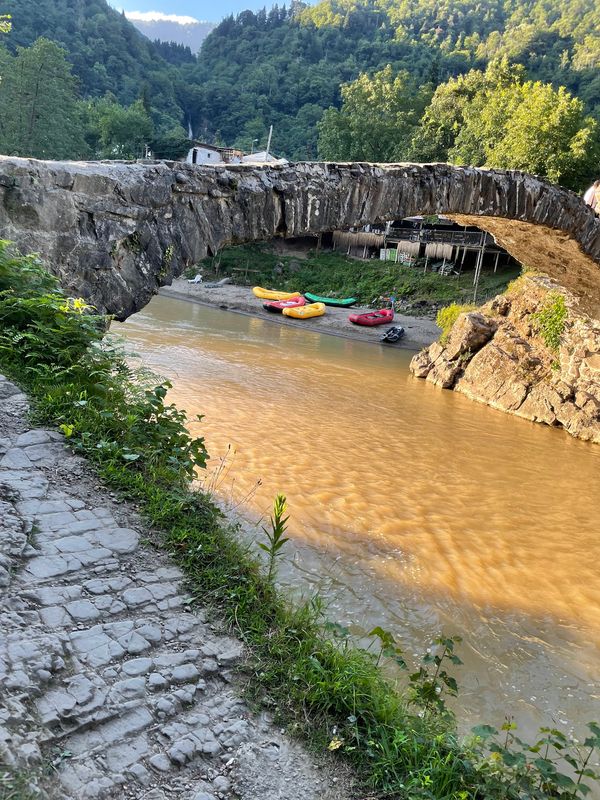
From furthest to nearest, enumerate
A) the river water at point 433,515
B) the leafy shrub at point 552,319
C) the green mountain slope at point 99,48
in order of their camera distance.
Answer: the green mountain slope at point 99,48 → the leafy shrub at point 552,319 → the river water at point 433,515

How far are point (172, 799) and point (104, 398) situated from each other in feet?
8.77

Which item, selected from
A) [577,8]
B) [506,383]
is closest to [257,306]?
[506,383]

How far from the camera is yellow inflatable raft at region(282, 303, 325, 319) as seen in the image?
96.5ft

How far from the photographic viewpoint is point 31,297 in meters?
4.48

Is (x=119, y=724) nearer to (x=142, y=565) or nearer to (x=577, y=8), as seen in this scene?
(x=142, y=565)

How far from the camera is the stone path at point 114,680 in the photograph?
1929mm

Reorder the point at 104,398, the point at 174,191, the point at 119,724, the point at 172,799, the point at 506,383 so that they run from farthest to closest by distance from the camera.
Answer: the point at 506,383
the point at 174,191
the point at 104,398
the point at 119,724
the point at 172,799

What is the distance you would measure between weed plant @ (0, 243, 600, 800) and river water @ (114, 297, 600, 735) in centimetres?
73

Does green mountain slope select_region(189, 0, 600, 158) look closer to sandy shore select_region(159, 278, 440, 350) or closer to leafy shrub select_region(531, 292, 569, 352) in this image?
sandy shore select_region(159, 278, 440, 350)

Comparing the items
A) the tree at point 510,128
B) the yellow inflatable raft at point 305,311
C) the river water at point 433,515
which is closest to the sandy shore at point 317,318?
the yellow inflatable raft at point 305,311

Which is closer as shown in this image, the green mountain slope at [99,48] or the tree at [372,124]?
the tree at [372,124]

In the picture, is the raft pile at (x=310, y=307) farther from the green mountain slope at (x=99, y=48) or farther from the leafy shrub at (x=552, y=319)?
the green mountain slope at (x=99, y=48)

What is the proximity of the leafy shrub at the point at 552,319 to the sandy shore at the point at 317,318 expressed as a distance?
9.99m

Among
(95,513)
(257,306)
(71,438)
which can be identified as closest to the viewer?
(95,513)
